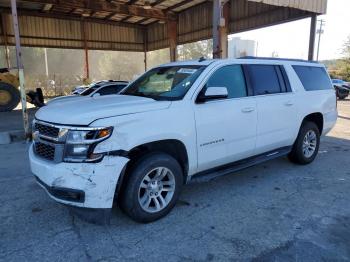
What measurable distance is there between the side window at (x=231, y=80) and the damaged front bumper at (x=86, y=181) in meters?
1.68

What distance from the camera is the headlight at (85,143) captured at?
9.66ft

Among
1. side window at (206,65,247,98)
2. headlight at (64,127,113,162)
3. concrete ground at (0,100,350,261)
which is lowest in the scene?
concrete ground at (0,100,350,261)

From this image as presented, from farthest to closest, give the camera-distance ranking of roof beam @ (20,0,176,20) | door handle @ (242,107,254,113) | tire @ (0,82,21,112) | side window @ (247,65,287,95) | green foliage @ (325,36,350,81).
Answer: green foliage @ (325,36,350,81), roof beam @ (20,0,176,20), tire @ (0,82,21,112), side window @ (247,65,287,95), door handle @ (242,107,254,113)

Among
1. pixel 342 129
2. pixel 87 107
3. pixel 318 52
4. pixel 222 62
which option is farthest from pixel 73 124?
pixel 318 52

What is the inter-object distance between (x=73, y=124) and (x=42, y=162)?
24.3 inches

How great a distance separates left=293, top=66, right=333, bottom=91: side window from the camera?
5.42m

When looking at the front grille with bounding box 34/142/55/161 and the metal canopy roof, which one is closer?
the front grille with bounding box 34/142/55/161

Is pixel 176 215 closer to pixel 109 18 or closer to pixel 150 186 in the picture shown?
pixel 150 186

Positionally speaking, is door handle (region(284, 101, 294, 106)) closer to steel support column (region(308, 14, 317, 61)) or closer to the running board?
the running board

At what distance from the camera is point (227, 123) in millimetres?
4020

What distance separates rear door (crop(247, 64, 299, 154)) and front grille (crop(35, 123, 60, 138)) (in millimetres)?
2795

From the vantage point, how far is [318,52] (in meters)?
40.4

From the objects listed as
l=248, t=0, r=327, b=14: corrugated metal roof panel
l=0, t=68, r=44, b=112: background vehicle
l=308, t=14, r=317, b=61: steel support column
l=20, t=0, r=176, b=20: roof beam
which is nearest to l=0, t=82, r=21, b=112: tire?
l=0, t=68, r=44, b=112: background vehicle

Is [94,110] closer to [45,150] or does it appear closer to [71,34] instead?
[45,150]
